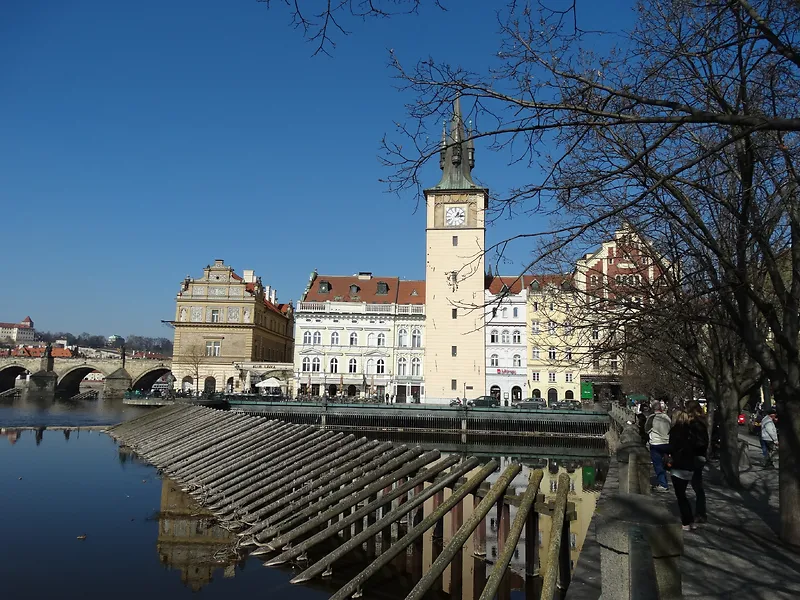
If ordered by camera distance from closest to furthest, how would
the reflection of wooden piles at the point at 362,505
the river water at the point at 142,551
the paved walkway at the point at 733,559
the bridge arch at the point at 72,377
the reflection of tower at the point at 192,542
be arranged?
the paved walkway at the point at 733,559, the reflection of wooden piles at the point at 362,505, the river water at the point at 142,551, the reflection of tower at the point at 192,542, the bridge arch at the point at 72,377

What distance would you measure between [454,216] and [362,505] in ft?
136

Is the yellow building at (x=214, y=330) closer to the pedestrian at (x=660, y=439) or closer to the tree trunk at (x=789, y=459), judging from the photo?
the pedestrian at (x=660, y=439)

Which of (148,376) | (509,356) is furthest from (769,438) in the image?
(148,376)

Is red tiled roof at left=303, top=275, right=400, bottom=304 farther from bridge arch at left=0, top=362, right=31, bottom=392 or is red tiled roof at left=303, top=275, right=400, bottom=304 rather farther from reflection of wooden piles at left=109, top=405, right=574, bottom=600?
bridge arch at left=0, top=362, right=31, bottom=392

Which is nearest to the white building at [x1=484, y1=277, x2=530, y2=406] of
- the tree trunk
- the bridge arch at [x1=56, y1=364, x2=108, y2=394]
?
the tree trunk

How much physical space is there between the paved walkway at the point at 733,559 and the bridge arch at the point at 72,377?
262 ft

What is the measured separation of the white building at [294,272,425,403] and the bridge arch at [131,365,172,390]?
24.9 m

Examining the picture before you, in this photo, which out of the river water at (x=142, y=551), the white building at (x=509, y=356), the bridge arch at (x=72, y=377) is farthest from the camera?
the bridge arch at (x=72, y=377)

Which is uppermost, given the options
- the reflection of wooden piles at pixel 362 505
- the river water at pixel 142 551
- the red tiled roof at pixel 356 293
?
the red tiled roof at pixel 356 293

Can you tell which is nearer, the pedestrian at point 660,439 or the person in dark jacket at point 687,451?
the person in dark jacket at point 687,451

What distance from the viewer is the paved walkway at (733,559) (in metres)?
6.49

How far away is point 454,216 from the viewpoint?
2083 inches

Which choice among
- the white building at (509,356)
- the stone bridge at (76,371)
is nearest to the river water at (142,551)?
the white building at (509,356)

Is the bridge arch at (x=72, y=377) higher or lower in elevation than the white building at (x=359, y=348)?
lower
